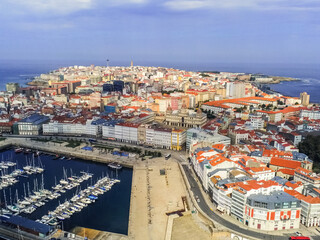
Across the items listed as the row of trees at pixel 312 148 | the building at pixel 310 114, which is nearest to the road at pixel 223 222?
the row of trees at pixel 312 148

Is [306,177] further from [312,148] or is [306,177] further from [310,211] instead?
[312,148]

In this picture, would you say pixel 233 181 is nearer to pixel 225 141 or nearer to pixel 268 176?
pixel 268 176

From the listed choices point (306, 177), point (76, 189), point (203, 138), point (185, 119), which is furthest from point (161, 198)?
point (185, 119)

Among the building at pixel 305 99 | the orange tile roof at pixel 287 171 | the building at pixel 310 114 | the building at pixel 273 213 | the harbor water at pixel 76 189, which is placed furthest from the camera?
the building at pixel 305 99

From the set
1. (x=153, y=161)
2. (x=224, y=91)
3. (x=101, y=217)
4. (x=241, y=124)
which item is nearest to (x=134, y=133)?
(x=153, y=161)

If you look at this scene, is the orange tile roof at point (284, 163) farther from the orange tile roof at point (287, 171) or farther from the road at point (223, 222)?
the road at point (223, 222)

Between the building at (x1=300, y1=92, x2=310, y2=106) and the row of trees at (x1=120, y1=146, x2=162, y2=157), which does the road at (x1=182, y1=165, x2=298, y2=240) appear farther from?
the building at (x1=300, y1=92, x2=310, y2=106)

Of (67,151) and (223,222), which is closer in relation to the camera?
(223,222)

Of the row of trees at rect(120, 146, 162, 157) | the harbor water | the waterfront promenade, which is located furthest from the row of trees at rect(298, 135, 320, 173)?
the harbor water
